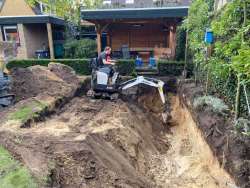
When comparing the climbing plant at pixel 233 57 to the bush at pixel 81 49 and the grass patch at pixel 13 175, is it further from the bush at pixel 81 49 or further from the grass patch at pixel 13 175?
the bush at pixel 81 49

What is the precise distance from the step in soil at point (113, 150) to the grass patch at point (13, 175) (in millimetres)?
135

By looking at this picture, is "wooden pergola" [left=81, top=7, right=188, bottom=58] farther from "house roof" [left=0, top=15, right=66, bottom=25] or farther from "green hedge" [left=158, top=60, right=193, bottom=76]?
"house roof" [left=0, top=15, right=66, bottom=25]

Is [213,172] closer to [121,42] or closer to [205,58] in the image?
[205,58]

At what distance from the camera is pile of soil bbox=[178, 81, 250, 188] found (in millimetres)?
4273

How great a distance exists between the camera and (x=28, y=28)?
58.5ft

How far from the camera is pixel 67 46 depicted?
650 inches

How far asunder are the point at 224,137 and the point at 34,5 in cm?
1847

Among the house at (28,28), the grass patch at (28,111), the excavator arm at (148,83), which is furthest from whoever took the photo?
the house at (28,28)

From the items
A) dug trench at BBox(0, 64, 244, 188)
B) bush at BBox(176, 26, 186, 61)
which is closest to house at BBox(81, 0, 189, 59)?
bush at BBox(176, 26, 186, 61)

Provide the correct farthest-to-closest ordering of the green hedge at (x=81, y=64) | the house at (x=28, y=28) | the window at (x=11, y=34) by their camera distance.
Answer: the window at (x=11, y=34)
the house at (x=28, y=28)
the green hedge at (x=81, y=64)

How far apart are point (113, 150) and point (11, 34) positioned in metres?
15.3

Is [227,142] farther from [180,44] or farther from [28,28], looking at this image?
[28,28]

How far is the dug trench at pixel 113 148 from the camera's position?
444cm

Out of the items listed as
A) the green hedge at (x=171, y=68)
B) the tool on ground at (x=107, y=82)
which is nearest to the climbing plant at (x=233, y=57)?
the tool on ground at (x=107, y=82)
